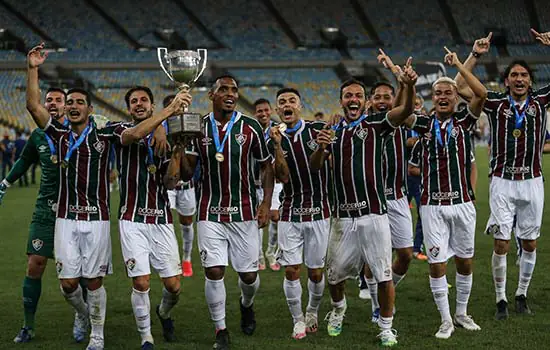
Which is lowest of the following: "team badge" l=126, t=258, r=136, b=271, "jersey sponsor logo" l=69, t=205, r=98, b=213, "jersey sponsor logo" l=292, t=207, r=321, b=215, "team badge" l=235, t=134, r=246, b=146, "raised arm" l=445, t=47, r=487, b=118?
"team badge" l=126, t=258, r=136, b=271

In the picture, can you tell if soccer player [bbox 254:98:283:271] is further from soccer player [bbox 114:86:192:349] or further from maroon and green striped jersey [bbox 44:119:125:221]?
maroon and green striped jersey [bbox 44:119:125:221]

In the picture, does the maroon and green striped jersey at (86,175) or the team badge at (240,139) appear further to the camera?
the team badge at (240,139)

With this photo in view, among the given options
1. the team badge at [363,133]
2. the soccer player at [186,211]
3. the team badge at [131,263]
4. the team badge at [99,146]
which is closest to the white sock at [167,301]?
the team badge at [131,263]

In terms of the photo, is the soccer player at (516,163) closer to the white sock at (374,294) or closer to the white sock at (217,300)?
the white sock at (374,294)

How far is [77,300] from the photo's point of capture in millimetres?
6344

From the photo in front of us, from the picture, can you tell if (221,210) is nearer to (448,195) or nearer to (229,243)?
(229,243)

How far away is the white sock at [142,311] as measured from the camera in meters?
6.08

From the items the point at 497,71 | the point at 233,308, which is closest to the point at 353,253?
the point at 233,308

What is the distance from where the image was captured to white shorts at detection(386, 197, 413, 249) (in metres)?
7.33

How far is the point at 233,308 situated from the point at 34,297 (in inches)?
76.7

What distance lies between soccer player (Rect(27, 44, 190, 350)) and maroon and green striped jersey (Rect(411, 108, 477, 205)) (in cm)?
242

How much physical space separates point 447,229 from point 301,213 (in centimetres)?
116

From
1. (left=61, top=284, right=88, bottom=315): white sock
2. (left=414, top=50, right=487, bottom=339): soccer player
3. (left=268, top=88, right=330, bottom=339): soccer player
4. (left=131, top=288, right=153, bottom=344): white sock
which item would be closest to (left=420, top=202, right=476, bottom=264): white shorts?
(left=414, top=50, right=487, bottom=339): soccer player

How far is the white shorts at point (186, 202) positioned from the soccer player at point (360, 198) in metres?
3.73
